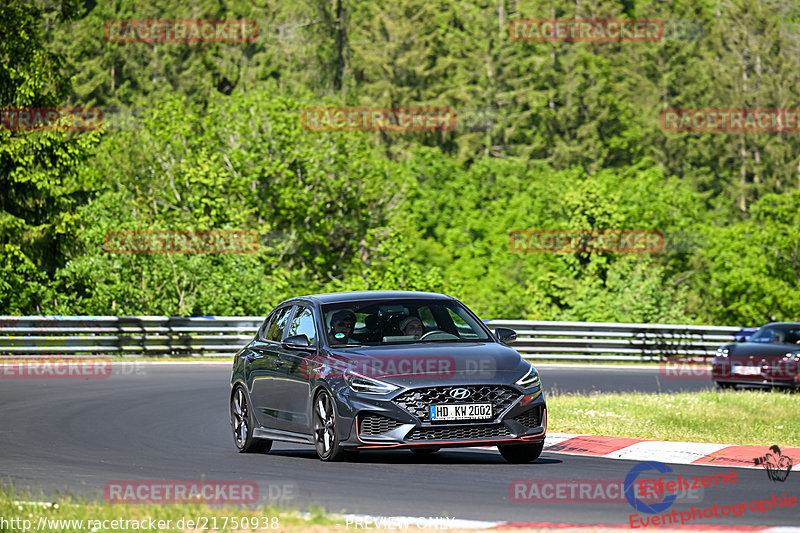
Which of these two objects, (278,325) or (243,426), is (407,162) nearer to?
(278,325)

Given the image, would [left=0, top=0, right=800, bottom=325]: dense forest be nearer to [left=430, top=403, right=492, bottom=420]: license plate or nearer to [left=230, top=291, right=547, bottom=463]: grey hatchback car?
[left=230, top=291, right=547, bottom=463]: grey hatchback car

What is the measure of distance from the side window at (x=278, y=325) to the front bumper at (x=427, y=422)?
7.91 ft

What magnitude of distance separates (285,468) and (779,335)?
16.8 m

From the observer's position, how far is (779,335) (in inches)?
1062

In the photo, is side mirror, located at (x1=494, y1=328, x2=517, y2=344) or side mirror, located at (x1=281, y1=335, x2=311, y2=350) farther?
side mirror, located at (x1=494, y1=328, x2=517, y2=344)

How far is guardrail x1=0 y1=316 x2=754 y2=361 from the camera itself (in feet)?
106

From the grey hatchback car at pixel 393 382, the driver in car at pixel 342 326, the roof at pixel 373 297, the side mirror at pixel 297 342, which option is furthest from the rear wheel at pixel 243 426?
the driver in car at pixel 342 326

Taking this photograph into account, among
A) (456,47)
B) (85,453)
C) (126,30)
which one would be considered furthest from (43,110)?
(456,47)

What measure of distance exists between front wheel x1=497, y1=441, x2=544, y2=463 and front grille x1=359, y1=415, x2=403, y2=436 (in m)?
1.20

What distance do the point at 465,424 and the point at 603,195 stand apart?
42.7 metres

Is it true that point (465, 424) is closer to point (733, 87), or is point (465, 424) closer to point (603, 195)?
point (603, 195)

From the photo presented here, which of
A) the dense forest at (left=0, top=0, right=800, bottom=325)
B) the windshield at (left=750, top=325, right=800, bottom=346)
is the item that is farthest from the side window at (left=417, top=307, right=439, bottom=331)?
the dense forest at (left=0, top=0, right=800, bottom=325)

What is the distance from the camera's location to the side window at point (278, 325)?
14.4 m

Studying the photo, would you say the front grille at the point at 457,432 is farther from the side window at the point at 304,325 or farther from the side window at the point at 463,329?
the side window at the point at 304,325
